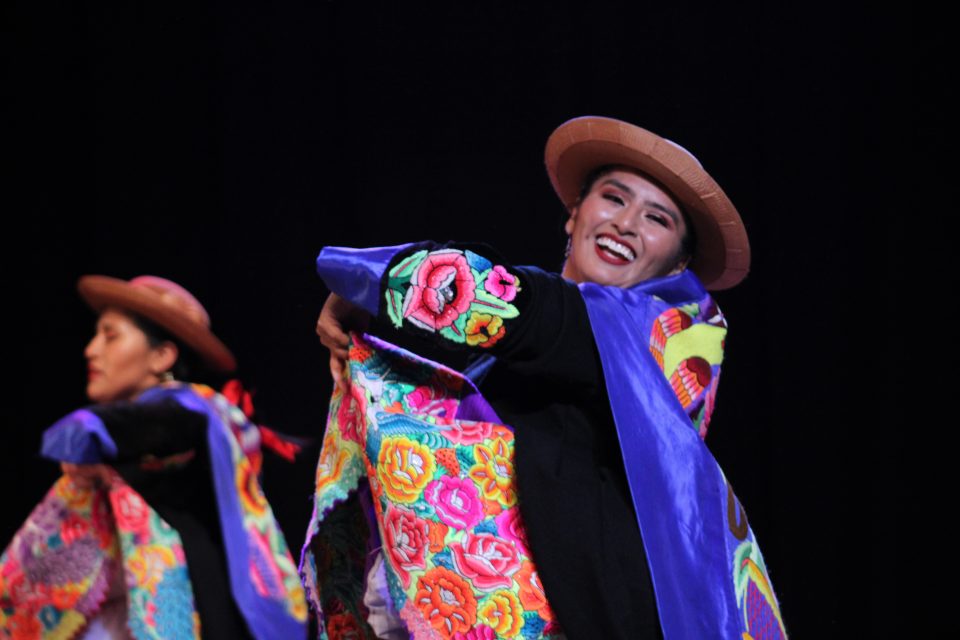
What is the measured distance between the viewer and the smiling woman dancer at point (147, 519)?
7.06 ft

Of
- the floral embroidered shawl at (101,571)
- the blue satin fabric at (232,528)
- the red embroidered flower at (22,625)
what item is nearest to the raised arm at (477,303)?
the blue satin fabric at (232,528)

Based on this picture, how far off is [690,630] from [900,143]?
2.16m

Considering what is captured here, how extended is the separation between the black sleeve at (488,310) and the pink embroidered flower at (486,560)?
1.02ft

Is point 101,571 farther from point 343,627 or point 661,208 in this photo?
point 661,208

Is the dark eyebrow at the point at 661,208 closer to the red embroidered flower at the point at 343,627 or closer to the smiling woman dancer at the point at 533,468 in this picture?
the smiling woman dancer at the point at 533,468

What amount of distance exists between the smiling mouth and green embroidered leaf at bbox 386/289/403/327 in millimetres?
698

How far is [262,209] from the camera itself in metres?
3.50

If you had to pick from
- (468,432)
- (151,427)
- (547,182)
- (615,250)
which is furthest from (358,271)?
(547,182)

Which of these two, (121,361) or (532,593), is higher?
(121,361)

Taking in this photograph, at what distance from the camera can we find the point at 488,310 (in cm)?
206

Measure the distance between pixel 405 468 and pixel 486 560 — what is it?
0.22 m

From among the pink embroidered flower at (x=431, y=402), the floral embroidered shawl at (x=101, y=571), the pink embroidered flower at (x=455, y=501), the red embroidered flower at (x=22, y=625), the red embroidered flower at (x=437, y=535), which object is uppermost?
the pink embroidered flower at (x=431, y=402)

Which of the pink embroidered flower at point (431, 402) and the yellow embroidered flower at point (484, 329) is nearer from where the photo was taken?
the yellow embroidered flower at point (484, 329)

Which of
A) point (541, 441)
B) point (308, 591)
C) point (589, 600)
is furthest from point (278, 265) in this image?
point (589, 600)
